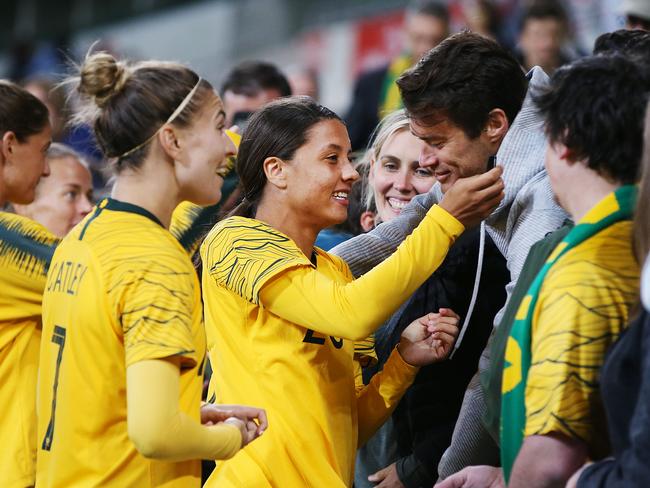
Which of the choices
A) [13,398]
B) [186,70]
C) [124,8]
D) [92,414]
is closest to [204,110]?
[186,70]

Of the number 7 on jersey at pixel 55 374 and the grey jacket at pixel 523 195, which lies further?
the grey jacket at pixel 523 195

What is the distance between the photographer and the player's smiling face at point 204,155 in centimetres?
251

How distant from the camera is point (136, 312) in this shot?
2.30 metres

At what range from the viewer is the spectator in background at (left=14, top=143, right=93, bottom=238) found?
4141 mm

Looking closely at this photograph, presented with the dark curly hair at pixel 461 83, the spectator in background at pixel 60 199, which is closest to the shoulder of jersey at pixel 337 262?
the dark curly hair at pixel 461 83

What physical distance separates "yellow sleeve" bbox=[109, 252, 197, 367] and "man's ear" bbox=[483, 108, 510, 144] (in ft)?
3.43

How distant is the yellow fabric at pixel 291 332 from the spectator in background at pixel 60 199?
141 centimetres

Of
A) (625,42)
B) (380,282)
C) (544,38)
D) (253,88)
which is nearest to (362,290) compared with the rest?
(380,282)

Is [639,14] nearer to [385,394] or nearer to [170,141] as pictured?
[385,394]

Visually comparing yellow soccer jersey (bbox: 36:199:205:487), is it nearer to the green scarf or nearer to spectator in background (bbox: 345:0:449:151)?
the green scarf

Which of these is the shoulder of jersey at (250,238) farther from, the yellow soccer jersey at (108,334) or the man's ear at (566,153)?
the man's ear at (566,153)

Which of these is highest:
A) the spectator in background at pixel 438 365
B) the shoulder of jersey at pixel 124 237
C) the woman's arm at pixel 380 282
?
the shoulder of jersey at pixel 124 237

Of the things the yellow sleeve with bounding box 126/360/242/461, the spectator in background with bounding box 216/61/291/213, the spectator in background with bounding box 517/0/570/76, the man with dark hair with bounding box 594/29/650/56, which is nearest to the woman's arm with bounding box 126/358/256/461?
the yellow sleeve with bounding box 126/360/242/461

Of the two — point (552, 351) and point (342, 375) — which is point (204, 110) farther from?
point (552, 351)
